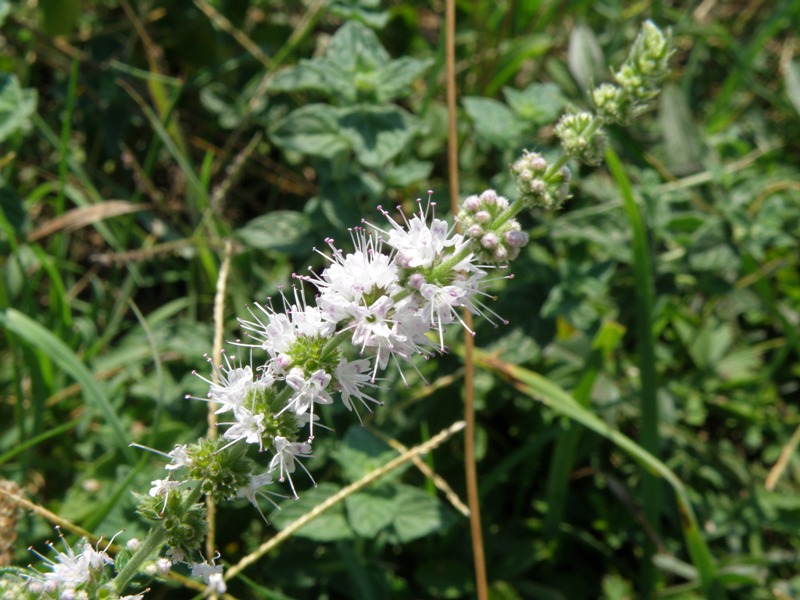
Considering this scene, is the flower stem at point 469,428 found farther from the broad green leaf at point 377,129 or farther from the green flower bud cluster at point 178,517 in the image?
the green flower bud cluster at point 178,517

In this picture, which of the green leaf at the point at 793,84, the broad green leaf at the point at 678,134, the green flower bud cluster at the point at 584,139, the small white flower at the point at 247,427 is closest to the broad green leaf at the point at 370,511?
the small white flower at the point at 247,427

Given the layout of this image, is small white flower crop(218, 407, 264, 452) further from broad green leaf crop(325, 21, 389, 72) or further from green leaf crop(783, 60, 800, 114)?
green leaf crop(783, 60, 800, 114)

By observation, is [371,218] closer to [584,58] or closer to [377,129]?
[377,129]

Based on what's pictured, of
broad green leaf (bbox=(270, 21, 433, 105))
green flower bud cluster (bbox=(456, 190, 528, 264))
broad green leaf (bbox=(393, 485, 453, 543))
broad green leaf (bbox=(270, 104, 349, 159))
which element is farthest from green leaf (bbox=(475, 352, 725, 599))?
green flower bud cluster (bbox=(456, 190, 528, 264))

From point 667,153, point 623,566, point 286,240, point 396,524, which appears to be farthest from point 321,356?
point 667,153

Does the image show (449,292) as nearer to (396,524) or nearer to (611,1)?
(396,524)

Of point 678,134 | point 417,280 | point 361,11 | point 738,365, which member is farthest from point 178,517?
point 678,134

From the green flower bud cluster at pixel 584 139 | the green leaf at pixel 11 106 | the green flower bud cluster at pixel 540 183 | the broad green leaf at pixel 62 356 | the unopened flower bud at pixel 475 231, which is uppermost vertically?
the green leaf at pixel 11 106

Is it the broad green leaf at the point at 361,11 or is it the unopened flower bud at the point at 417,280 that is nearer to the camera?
the unopened flower bud at the point at 417,280
